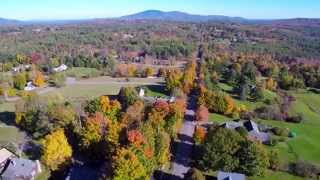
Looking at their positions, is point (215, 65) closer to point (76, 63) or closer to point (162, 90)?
point (162, 90)

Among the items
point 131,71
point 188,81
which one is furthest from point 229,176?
point 131,71

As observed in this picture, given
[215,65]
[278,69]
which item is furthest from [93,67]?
[278,69]

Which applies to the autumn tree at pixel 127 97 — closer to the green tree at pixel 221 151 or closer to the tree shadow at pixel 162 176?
the tree shadow at pixel 162 176

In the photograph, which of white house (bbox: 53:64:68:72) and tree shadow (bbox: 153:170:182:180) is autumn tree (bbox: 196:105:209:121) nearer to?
tree shadow (bbox: 153:170:182:180)

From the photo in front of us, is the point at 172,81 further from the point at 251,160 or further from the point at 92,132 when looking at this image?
the point at 251,160

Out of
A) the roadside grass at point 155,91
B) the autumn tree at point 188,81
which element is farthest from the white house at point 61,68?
the autumn tree at point 188,81

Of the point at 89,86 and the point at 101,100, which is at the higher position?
the point at 101,100
